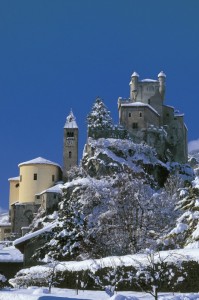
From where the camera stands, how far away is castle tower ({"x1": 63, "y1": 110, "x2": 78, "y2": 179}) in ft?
252

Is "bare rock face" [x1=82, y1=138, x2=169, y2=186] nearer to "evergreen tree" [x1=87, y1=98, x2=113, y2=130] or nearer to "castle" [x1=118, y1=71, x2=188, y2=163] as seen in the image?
"evergreen tree" [x1=87, y1=98, x2=113, y2=130]

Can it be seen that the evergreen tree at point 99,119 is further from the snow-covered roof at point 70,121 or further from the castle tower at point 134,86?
the snow-covered roof at point 70,121

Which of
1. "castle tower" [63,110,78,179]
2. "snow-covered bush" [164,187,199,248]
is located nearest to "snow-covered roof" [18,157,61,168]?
"castle tower" [63,110,78,179]

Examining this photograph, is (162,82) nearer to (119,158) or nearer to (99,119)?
(99,119)

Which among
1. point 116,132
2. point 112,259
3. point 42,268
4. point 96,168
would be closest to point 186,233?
point 112,259

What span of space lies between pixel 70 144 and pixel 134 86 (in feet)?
46.3

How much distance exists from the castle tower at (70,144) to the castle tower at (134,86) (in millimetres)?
10434

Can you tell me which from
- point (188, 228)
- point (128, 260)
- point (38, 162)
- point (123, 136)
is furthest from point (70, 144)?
point (128, 260)

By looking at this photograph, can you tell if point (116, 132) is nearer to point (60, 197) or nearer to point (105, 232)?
point (60, 197)

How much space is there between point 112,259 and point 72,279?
2.52 m

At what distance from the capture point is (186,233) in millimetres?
19641

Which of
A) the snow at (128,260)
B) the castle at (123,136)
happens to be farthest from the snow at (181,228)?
the castle at (123,136)

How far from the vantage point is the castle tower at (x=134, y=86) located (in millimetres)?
79000

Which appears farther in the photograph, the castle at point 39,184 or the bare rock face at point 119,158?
the castle at point 39,184
